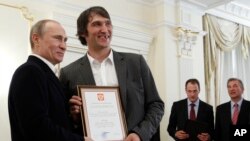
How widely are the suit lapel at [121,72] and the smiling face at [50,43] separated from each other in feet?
1.01

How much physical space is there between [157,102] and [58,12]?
118 inches

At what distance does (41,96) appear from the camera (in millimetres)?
1452

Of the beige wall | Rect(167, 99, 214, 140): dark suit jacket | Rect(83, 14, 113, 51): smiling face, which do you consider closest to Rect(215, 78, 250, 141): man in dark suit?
Rect(167, 99, 214, 140): dark suit jacket

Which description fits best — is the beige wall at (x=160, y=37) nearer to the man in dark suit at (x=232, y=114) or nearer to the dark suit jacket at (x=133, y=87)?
the man in dark suit at (x=232, y=114)

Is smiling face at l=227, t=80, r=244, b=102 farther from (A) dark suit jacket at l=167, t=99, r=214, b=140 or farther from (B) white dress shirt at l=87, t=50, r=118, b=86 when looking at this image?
(B) white dress shirt at l=87, t=50, r=118, b=86

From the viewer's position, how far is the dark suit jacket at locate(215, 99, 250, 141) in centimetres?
409

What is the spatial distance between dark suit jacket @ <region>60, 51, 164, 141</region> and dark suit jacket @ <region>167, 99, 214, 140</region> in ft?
8.51

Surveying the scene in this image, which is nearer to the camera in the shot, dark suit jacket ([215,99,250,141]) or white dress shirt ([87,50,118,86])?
white dress shirt ([87,50,118,86])

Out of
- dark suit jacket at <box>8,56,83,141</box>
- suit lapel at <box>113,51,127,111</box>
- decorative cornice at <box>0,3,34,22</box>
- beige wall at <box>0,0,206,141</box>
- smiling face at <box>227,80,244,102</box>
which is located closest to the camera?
dark suit jacket at <box>8,56,83,141</box>

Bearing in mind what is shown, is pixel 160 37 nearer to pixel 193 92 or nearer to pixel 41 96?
pixel 193 92

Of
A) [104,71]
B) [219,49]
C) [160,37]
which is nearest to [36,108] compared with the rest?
[104,71]

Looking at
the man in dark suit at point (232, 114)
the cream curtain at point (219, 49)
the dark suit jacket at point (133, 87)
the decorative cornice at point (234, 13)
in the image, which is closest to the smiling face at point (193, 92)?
the man in dark suit at point (232, 114)

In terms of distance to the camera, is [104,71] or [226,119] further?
[226,119]

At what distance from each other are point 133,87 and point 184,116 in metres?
2.78
